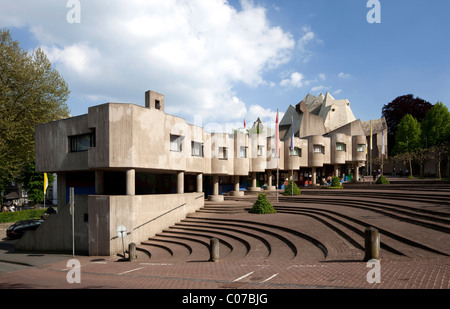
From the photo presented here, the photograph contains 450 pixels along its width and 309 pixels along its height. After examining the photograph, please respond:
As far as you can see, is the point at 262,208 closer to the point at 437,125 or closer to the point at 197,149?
the point at 197,149

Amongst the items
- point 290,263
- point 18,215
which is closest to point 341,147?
point 290,263

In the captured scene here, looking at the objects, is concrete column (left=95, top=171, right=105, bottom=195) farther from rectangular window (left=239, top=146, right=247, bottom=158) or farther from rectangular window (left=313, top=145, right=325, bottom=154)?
rectangular window (left=313, top=145, right=325, bottom=154)

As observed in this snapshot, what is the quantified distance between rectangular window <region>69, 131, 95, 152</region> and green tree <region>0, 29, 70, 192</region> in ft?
34.4

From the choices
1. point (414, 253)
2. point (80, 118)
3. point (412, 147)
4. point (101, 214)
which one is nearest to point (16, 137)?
point (80, 118)

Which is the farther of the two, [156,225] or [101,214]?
[156,225]

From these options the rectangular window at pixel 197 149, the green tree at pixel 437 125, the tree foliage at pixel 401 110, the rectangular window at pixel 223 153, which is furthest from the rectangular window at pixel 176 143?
the tree foliage at pixel 401 110

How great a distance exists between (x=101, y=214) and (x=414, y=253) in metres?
17.0

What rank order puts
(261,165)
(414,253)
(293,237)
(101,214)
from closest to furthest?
1. (414,253)
2. (293,237)
3. (101,214)
4. (261,165)

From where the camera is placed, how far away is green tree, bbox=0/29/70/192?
27.1 meters

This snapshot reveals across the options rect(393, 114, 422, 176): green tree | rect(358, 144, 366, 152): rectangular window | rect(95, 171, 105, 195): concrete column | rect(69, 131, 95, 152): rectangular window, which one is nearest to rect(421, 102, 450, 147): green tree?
rect(393, 114, 422, 176): green tree

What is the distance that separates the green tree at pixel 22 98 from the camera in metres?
27.1

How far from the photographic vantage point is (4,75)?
27.0 meters

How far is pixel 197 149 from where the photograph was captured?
26.8 meters
